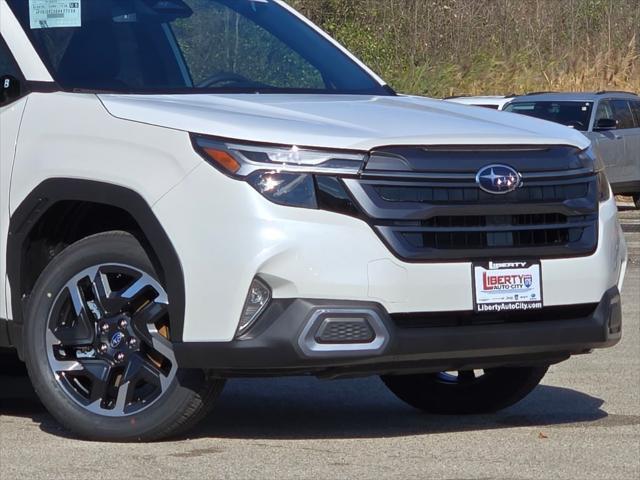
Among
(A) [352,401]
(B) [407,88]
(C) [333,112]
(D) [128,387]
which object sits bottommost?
(B) [407,88]

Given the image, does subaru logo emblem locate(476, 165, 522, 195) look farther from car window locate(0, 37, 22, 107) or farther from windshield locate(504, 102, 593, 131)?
windshield locate(504, 102, 593, 131)

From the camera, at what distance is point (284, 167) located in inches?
220

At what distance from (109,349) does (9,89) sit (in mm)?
1151

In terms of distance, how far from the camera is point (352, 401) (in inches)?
290

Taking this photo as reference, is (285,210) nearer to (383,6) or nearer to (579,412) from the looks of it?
(579,412)

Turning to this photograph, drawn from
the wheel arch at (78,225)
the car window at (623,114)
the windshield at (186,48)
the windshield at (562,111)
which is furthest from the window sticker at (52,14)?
the car window at (623,114)

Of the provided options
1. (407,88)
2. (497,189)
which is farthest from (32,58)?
(407,88)

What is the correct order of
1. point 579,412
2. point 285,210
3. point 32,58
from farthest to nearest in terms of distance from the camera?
point 579,412
point 32,58
point 285,210

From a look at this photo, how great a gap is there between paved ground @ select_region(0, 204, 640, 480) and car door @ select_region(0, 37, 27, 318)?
68cm

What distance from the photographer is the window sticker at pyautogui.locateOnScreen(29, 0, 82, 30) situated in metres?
6.55

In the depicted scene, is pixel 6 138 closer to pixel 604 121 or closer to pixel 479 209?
pixel 479 209

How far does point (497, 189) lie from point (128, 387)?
1558 millimetres

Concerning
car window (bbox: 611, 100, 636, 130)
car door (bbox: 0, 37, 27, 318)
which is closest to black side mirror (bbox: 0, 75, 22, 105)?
car door (bbox: 0, 37, 27, 318)

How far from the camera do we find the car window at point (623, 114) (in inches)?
907
